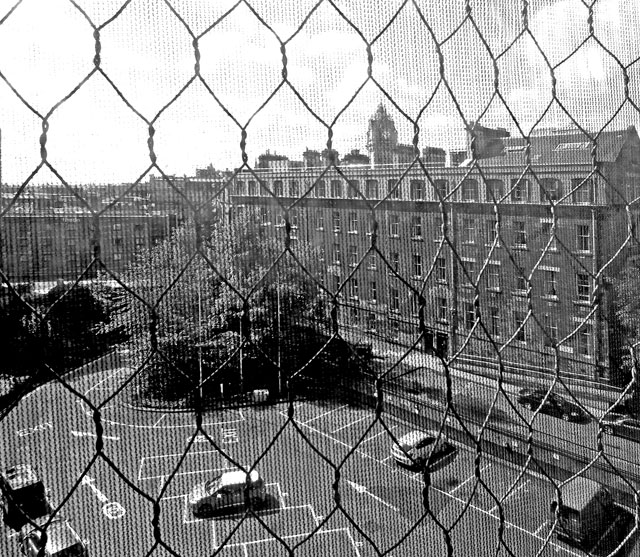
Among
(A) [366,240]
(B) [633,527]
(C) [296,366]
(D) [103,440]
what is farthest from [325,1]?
(B) [633,527]

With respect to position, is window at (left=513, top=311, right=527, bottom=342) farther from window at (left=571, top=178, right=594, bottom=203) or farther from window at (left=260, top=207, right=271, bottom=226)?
window at (left=260, top=207, right=271, bottom=226)

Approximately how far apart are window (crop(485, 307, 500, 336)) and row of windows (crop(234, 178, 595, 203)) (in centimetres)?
15

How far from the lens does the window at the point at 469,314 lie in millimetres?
849

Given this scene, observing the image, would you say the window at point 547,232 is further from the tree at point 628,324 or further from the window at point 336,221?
the window at point 336,221

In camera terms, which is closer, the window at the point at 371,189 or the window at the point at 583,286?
the window at the point at 371,189

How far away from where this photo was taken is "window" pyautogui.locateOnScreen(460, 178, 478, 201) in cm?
84

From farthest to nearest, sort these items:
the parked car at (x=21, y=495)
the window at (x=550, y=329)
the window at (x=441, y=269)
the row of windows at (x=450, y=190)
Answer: the window at (x=550, y=329) → the window at (x=441, y=269) → the row of windows at (x=450, y=190) → the parked car at (x=21, y=495)

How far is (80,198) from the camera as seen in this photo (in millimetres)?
602

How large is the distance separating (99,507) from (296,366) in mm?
255

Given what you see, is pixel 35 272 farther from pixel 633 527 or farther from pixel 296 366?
pixel 633 527

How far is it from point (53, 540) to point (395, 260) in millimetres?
486

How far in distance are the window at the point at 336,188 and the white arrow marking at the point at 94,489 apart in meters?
0.42

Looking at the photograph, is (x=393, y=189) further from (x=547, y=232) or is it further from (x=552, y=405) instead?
(x=552, y=405)

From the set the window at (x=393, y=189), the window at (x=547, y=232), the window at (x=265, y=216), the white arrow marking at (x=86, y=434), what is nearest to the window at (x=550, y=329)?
the window at (x=547, y=232)
